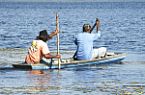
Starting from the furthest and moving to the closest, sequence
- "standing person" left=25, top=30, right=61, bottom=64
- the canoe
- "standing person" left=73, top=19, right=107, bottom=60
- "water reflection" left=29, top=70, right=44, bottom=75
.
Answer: "standing person" left=73, top=19, right=107, bottom=60 → the canoe → "standing person" left=25, top=30, right=61, bottom=64 → "water reflection" left=29, top=70, right=44, bottom=75

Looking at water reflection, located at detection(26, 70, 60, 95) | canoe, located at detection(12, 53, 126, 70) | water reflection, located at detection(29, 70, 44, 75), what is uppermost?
canoe, located at detection(12, 53, 126, 70)

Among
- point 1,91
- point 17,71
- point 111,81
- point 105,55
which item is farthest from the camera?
point 105,55

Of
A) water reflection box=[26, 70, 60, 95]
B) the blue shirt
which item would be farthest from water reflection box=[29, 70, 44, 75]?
A: the blue shirt

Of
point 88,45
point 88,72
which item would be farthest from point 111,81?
point 88,45

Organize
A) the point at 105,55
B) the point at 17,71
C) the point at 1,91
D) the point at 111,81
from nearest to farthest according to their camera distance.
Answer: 1. the point at 1,91
2. the point at 111,81
3. the point at 17,71
4. the point at 105,55

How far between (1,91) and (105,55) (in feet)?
28.3

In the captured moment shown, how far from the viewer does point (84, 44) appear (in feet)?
95.8

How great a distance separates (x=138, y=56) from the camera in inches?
1346

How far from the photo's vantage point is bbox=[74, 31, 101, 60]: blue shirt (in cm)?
2902

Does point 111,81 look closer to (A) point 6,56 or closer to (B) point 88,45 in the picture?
(B) point 88,45

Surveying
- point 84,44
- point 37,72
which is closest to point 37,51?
point 37,72

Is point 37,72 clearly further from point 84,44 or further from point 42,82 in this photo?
point 42,82

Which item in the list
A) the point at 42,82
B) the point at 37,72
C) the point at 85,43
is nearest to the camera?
the point at 42,82

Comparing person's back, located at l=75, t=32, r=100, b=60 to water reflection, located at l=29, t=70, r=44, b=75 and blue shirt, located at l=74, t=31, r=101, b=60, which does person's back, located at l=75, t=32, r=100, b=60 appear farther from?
water reflection, located at l=29, t=70, r=44, b=75
